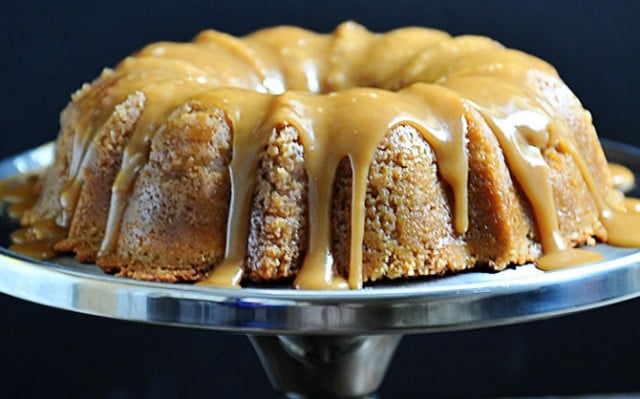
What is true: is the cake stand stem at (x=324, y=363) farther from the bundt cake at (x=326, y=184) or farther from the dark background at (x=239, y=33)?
the dark background at (x=239, y=33)

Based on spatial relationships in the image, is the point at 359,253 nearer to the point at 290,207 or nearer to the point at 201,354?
the point at 290,207

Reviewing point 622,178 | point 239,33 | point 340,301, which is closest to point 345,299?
point 340,301

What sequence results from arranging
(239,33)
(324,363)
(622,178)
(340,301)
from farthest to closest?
(239,33), (622,178), (324,363), (340,301)

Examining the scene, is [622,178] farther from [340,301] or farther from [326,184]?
[340,301]

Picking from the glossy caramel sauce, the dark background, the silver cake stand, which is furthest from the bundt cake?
the dark background

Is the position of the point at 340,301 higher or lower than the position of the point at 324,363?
higher

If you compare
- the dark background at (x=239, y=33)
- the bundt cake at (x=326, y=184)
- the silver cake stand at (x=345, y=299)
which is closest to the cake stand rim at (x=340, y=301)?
the silver cake stand at (x=345, y=299)

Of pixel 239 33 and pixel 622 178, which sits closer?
pixel 622 178

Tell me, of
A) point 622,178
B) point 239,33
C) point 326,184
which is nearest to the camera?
point 326,184

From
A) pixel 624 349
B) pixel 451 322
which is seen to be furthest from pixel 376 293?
pixel 624 349
